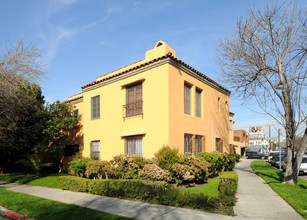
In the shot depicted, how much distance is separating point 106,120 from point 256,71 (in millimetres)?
9447

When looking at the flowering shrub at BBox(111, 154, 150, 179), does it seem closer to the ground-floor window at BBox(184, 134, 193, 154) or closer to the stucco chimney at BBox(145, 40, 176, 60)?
the ground-floor window at BBox(184, 134, 193, 154)

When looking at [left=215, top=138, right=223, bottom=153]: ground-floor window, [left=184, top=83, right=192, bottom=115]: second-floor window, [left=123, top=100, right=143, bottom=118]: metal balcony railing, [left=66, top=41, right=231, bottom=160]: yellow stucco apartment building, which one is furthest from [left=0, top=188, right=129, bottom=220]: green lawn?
[left=215, top=138, right=223, bottom=153]: ground-floor window

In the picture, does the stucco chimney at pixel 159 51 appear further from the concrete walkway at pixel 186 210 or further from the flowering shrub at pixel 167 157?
the concrete walkway at pixel 186 210

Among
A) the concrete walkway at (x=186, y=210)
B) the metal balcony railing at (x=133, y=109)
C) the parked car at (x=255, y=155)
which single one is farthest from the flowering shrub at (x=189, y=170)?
the parked car at (x=255, y=155)

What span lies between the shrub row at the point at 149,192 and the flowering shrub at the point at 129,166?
5.39 feet

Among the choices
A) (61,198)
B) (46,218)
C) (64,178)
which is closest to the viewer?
(46,218)

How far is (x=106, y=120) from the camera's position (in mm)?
15133

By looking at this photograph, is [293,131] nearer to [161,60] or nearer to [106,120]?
[161,60]

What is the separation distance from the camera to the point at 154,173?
10.1 m

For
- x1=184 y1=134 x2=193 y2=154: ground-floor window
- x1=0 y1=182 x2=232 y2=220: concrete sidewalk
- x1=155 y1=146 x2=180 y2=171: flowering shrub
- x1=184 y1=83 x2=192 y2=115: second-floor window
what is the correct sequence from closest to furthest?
x1=0 y1=182 x2=232 y2=220: concrete sidewalk
x1=155 y1=146 x2=180 y2=171: flowering shrub
x1=184 y1=134 x2=193 y2=154: ground-floor window
x1=184 y1=83 x2=192 y2=115: second-floor window

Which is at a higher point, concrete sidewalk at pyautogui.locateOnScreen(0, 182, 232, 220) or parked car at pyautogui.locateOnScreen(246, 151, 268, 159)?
concrete sidewalk at pyautogui.locateOnScreen(0, 182, 232, 220)

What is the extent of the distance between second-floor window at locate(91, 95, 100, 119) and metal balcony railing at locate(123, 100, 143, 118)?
289 cm

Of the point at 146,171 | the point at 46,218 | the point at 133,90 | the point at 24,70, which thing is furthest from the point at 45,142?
the point at 46,218

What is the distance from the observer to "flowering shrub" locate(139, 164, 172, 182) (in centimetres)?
999
